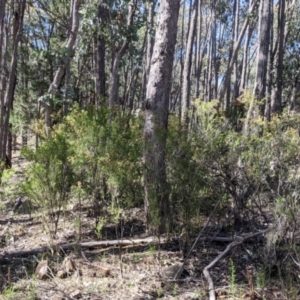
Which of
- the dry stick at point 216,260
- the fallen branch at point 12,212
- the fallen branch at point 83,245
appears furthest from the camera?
the fallen branch at point 12,212

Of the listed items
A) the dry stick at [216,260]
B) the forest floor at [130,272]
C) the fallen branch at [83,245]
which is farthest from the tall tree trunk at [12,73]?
the dry stick at [216,260]

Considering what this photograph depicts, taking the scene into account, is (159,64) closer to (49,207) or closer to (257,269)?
(49,207)

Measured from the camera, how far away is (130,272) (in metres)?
4.20

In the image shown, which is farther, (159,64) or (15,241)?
(15,241)

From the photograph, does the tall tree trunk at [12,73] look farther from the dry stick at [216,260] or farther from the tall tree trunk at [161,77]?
the dry stick at [216,260]

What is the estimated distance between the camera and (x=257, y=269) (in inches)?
163

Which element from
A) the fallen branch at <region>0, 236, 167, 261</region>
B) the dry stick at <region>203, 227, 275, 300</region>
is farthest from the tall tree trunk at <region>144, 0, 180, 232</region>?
the dry stick at <region>203, 227, 275, 300</region>

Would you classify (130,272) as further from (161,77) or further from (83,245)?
(161,77)

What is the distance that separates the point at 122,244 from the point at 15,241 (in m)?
1.61

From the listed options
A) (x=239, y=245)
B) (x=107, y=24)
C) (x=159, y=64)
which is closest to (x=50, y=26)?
(x=107, y=24)

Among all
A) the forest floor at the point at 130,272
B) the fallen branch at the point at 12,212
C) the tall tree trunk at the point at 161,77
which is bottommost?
the forest floor at the point at 130,272

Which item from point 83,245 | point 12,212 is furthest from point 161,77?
point 12,212

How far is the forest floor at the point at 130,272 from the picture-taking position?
3.72 metres

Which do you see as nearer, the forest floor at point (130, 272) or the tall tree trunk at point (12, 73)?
the forest floor at point (130, 272)
